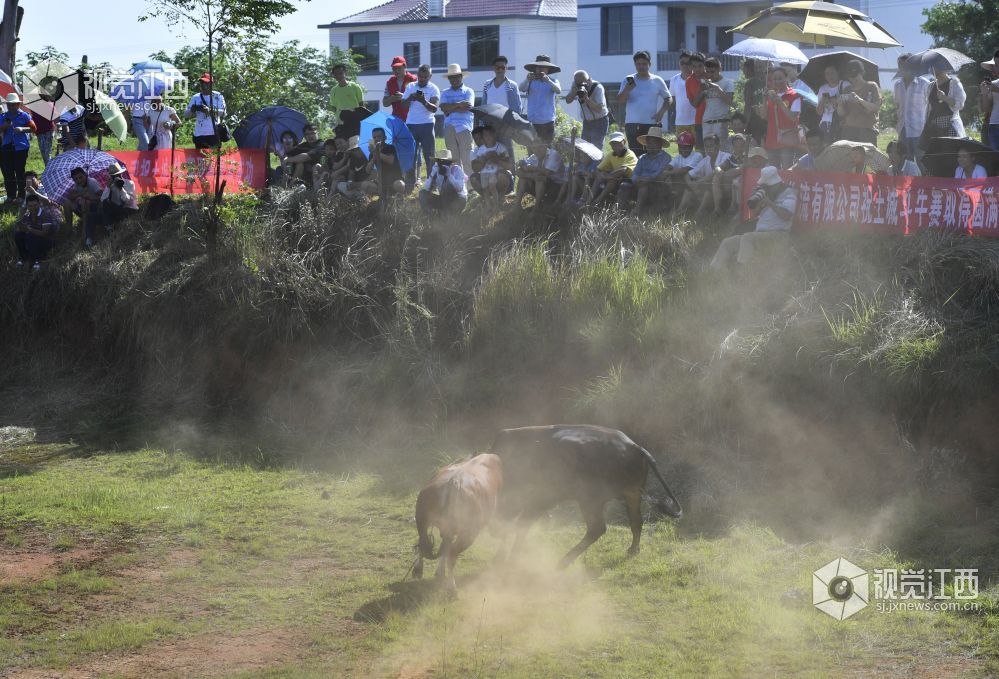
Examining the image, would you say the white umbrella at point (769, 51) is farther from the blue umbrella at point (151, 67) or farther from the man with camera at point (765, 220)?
the blue umbrella at point (151, 67)

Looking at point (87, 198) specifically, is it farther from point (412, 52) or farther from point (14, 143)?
point (412, 52)

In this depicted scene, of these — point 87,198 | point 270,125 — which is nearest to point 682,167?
point 270,125

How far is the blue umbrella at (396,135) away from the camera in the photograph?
19.2 m

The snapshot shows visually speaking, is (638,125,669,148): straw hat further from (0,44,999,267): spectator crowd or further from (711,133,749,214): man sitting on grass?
(711,133,749,214): man sitting on grass

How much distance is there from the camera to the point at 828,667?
28.7 feet

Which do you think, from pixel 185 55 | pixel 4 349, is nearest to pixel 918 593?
pixel 4 349

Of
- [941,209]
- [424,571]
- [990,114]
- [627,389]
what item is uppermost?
[990,114]

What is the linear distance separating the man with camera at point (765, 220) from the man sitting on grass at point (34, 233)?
12.0 meters

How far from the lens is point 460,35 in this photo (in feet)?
186

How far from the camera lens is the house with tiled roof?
55.6 meters

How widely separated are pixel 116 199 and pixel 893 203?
44.0 feet

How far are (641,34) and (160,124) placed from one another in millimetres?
32082

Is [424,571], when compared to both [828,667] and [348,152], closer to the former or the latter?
[828,667]

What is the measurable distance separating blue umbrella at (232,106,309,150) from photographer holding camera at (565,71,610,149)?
17.8 ft
